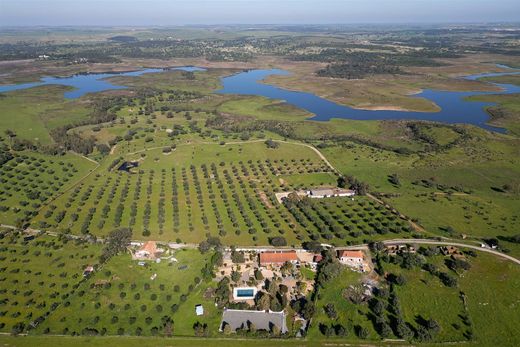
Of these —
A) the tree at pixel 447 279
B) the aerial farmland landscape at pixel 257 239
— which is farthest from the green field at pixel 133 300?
the tree at pixel 447 279

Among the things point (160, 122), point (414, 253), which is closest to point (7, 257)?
point (414, 253)

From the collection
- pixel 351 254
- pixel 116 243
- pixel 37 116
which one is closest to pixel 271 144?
pixel 351 254

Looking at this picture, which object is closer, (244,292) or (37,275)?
(244,292)

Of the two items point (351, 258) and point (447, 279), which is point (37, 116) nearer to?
point (351, 258)

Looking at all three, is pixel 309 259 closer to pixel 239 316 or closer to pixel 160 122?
pixel 239 316

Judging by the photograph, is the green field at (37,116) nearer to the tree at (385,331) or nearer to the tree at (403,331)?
the tree at (385,331)

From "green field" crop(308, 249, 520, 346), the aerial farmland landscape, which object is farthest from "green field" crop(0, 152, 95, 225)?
"green field" crop(308, 249, 520, 346)

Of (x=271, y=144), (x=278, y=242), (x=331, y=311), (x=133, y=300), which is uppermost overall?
(x=278, y=242)

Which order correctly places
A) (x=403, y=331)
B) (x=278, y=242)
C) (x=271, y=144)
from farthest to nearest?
(x=271, y=144), (x=278, y=242), (x=403, y=331)
